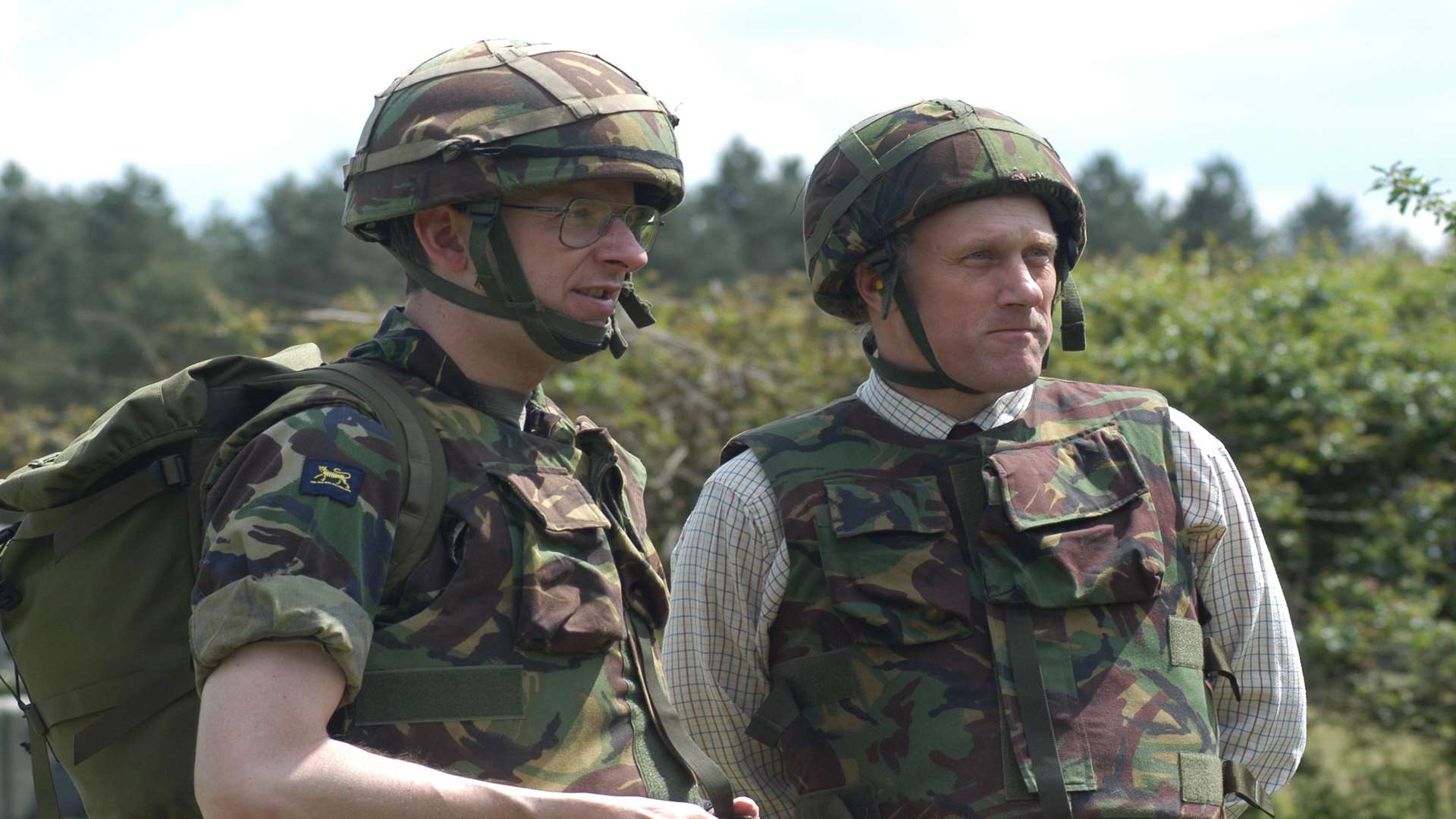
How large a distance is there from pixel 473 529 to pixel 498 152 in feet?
2.16

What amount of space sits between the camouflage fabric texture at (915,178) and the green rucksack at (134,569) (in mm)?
1244

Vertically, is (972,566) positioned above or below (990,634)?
above

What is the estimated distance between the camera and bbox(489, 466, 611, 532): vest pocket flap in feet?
8.05

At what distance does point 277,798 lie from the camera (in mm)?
2006

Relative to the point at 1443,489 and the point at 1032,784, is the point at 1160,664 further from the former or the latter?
the point at 1443,489

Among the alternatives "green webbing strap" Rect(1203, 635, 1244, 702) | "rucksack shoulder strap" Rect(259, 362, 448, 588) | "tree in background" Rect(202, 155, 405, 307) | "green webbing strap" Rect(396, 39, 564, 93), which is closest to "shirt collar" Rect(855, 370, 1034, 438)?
"green webbing strap" Rect(1203, 635, 1244, 702)

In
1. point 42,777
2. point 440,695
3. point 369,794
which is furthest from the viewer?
point 42,777

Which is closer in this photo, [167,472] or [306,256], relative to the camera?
[167,472]

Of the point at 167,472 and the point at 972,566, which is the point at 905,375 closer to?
the point at 972,566

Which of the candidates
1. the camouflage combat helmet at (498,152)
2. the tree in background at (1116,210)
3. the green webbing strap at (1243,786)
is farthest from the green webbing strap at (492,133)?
the tree in background at (1116,210)

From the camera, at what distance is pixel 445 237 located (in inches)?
105

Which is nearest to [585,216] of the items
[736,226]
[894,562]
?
[894,562]

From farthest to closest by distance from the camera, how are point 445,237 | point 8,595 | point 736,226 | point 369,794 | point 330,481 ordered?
point 736,226
point 445,237
point 8,595
point 330,481
point 369,794

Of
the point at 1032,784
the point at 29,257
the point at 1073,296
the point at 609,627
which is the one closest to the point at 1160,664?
the point at 1032,784
